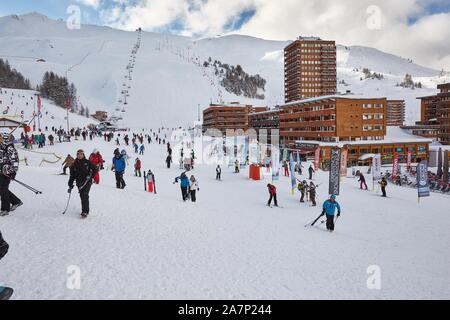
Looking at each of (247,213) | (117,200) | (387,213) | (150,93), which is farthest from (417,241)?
(150,93)

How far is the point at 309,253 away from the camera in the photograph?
812 centimetres

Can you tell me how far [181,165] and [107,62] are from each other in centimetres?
14847

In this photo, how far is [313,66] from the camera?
338ft

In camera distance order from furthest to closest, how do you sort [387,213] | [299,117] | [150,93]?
[150,93] → [299,117] → [387,213]

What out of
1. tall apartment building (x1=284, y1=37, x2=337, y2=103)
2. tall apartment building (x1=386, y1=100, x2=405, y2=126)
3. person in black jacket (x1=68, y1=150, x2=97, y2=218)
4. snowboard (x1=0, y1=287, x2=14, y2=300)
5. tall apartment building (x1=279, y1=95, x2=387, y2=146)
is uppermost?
tall apartment building (x1=284, y1=37, x2=337, y2=103)

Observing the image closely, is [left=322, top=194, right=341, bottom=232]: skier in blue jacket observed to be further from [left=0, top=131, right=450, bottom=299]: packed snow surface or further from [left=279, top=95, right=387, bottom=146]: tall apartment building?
[left=279, top=95, right=387, bottom=146]: tall apartment building

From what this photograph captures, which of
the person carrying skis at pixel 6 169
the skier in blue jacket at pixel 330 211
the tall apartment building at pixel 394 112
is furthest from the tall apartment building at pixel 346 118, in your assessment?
the tall apartment building at pixel 394 112

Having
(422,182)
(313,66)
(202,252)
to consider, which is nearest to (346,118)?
(422,182)

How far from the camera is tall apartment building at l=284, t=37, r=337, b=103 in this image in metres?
101

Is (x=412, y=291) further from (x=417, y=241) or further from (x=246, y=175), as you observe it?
(x=246, y=175)

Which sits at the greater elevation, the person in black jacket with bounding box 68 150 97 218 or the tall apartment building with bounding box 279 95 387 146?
the tall apartment building with bounding box 279 95 387 146

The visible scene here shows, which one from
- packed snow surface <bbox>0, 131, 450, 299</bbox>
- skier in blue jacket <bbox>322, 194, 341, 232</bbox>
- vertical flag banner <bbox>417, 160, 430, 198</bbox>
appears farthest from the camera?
vertical flag banner <bbox>417, 160, 430, 198</bbox>

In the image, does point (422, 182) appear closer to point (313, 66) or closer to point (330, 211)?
point (330, 211)

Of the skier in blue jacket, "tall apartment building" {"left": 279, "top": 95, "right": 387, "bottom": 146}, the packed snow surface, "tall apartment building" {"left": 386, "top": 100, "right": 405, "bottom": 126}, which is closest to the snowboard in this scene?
the packed snow surface
